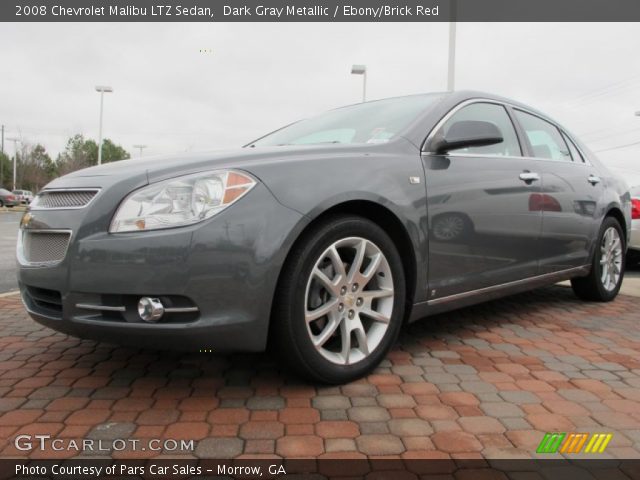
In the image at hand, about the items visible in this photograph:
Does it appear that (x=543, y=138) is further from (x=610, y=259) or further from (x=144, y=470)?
(x=144, y=470)

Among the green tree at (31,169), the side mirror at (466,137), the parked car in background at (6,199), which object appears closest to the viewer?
the side mirror at (466,137)

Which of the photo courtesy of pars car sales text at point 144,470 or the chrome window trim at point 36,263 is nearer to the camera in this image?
the photo courtesy of pars car sales text at point 144,470

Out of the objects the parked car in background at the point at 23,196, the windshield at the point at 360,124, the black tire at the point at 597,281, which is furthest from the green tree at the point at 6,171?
the black tire at the point at 597,281

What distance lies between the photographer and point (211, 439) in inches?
75.8

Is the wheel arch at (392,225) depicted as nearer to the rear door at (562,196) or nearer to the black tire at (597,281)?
the rear door at (562,196)

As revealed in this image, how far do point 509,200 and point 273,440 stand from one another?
7.23 ft

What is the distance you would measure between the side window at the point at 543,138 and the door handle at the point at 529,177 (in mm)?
258

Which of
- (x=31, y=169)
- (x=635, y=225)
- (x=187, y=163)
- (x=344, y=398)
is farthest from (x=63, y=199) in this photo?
(x=31, y=169)

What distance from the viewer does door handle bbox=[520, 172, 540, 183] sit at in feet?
11.3

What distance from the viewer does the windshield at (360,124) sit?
9.95ft

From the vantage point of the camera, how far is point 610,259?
4621 mm

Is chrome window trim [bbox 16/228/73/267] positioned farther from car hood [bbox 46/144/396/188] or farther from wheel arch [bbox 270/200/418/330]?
wheel arch [bbox 270/200/418/330]

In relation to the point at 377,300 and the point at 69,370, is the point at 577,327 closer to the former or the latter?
the point at 377,300

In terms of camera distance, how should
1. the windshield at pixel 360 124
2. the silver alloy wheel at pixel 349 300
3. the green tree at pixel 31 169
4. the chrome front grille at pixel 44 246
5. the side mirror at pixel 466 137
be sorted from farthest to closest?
the green tree at pixel 31 169 < the windshield at pixel 360 124 < the side mirror at pixel 466 137 < the silver alloy wheel at pixel 349 300 < the chrome front grille at pixel 44 246
